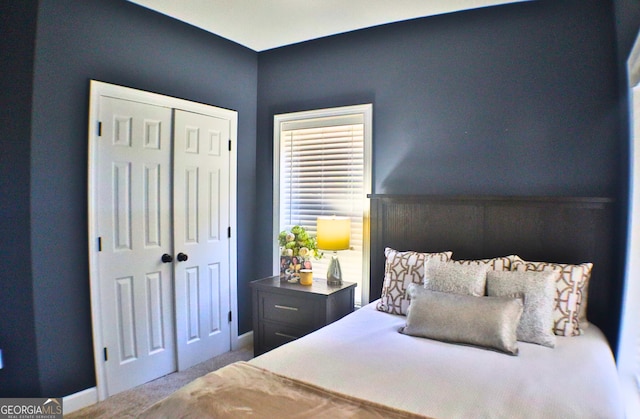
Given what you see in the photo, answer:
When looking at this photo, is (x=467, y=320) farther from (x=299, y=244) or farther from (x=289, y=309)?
(x=299, y=244)

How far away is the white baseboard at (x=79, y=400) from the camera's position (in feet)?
8.09

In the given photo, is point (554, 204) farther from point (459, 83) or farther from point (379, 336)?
point (379, 336)

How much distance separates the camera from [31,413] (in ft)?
7.57

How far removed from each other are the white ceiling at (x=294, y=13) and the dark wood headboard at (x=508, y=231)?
1.33 m

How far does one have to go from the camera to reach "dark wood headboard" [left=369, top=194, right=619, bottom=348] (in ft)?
7.50

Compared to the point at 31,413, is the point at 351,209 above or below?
above

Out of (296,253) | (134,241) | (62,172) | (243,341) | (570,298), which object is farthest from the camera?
(243,341)

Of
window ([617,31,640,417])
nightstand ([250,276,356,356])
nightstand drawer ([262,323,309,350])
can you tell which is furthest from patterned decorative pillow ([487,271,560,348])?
nightstand drawer ([262,323,309,350])

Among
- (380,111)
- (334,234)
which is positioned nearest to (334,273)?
(334,234)

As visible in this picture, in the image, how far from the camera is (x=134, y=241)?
110 inches

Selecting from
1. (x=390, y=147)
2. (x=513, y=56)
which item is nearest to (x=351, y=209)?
(x=390, y=147)

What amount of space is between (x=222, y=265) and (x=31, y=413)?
5.26 ft

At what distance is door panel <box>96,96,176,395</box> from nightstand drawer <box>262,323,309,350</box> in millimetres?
745

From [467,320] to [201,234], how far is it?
7.28 feet
